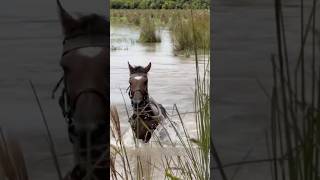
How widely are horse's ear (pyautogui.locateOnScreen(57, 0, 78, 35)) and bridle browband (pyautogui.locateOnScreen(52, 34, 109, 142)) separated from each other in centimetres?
1

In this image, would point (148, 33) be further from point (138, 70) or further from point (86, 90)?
point (86, 90)

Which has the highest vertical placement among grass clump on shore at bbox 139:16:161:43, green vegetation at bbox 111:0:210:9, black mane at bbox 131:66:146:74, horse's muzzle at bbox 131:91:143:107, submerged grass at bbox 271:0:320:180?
green vegetation at bbox 111:0:210:9

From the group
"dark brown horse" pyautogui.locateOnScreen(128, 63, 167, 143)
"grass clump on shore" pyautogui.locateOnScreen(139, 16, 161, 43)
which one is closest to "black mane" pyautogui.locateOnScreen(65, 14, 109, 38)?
"dark brown horse" pyautogui.locateOnScreen(128, 63, 167, 143)

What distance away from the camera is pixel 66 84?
737mm

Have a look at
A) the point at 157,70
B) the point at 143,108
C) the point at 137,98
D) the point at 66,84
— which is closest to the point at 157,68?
the point at 157,70

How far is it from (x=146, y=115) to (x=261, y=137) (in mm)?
714

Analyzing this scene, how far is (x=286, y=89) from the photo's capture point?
2.33 ft

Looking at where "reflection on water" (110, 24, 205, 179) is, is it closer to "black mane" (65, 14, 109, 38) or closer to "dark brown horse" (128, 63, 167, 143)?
"dark brown horse" (128, 63, 167, 143)

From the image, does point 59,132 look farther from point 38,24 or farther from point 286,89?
point 286,89

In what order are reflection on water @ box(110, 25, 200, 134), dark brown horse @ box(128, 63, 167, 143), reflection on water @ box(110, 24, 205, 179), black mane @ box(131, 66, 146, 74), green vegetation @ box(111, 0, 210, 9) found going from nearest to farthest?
1. green vegetation @ box(111, 0, 210, 9)
2. dark brown horse @ box(128, 63, 167, 143)
3. black mane @ box(131, 66, 146, 74)
4. reflection on water @ box(110, 24, 205, 179)
5. reflection on water @ box(110, 25, 200, 134)

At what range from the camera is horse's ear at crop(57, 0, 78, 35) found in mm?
724

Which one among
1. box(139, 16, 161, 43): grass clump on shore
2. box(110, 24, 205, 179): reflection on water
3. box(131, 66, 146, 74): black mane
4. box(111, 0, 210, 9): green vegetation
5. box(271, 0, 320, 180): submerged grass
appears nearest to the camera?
box(271, 0, 320, 180): submerged grass

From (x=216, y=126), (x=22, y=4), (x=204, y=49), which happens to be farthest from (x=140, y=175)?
(x=22, y=4)

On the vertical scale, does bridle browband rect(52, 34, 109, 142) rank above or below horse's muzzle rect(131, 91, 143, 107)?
above
